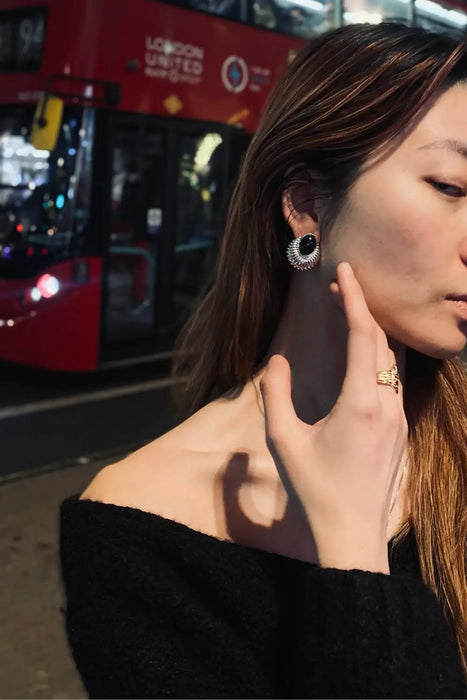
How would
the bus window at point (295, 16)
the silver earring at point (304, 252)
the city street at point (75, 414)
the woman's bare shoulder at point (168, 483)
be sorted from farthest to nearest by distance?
the bus window at point (295, 16), the city street at point (75, 414), the silver earring at point (304, 252), the woman's bare shoulder at point (168, 483)

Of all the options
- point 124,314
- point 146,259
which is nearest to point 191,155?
point 146,259

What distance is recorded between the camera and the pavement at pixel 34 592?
2.91 meters

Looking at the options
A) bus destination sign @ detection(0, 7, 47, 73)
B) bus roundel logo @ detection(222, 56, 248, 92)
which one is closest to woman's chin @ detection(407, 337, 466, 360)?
bus destination sign @ detection(0, 7, 47, 73)

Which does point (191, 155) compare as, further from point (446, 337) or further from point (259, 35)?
point (446, 337)

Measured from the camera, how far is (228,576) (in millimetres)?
1094

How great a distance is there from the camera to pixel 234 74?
708 cm

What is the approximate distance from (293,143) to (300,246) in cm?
16

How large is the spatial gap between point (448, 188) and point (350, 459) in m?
0.42

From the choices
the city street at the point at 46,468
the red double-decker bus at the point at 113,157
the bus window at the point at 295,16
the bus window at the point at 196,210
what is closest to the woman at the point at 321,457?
the city street at the point at 46,468

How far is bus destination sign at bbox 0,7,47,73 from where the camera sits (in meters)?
6.07

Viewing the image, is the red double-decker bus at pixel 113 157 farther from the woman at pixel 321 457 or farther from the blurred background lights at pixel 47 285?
the woman at pixel 321 457

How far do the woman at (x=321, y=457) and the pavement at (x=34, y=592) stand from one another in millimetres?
1786

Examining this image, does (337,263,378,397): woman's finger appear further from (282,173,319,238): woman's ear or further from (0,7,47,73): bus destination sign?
(0,7,47,73): bus destination sign

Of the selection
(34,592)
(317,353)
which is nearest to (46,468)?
(34,592)
